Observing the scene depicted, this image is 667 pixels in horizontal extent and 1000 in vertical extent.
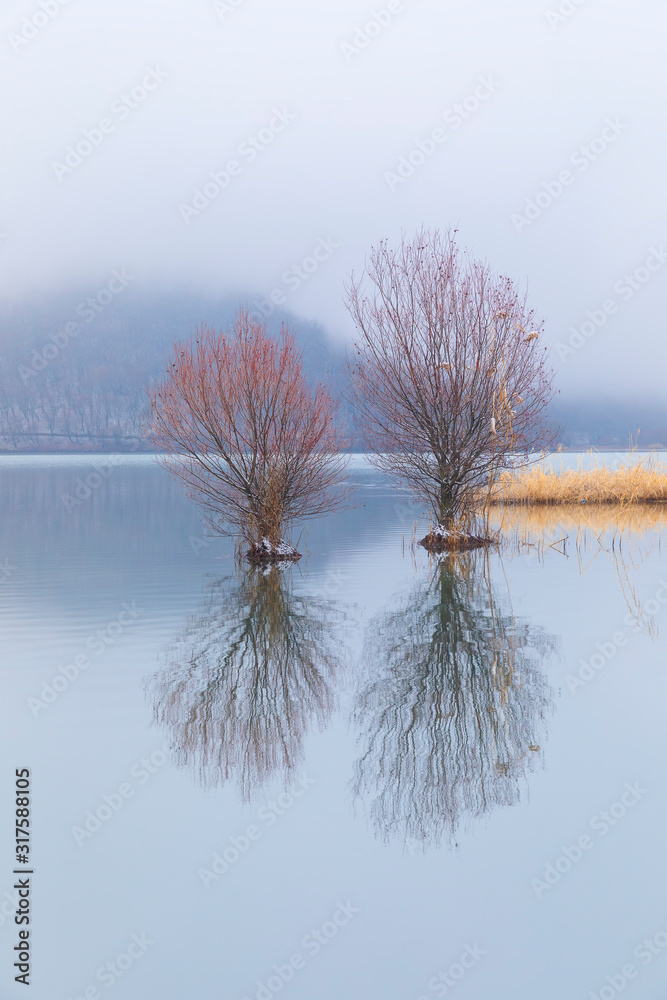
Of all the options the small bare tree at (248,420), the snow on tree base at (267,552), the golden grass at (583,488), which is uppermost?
the small bare tree at (248,420)

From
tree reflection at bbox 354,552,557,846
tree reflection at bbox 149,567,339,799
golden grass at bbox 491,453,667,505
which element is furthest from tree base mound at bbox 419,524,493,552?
golden grass at bbox 491,453,667,505

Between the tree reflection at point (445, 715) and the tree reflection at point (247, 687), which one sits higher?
the tree reflection at point (445, 715)

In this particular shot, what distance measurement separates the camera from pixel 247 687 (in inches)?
295

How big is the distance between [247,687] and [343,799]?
262 centimetres

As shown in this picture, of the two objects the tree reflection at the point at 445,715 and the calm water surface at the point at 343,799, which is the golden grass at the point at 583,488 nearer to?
the calm water surface at the point at 343,799

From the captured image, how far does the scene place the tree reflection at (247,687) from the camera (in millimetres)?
5715

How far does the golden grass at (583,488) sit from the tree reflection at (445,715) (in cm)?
1766

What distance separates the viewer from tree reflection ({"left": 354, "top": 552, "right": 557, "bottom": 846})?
16.1ft

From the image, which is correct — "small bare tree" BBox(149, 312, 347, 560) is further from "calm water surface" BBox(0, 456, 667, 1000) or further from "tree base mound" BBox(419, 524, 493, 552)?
"calm water surface" BBox(0, 456, 667, 1000)

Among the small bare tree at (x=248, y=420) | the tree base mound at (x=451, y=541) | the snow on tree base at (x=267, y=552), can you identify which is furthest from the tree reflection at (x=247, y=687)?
the tree base mound at (x=451, y=541)

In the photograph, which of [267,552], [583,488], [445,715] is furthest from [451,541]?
[445,715]

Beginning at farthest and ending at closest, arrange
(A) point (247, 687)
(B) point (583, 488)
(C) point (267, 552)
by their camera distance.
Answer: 1. (B) point (583, 488)
2. (C) point (267, 552)
3. (A) point (247, 687)

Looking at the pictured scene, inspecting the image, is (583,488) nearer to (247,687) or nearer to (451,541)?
(451,541)

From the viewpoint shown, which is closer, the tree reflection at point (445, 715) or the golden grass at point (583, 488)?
the tree reflection at point (445, 715)
